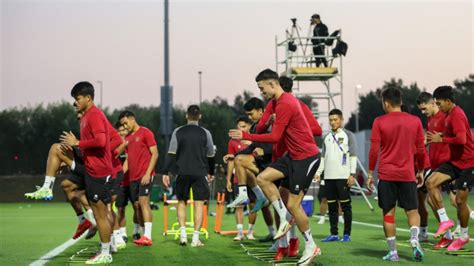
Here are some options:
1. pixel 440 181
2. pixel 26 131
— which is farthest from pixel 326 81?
pixel 26 131

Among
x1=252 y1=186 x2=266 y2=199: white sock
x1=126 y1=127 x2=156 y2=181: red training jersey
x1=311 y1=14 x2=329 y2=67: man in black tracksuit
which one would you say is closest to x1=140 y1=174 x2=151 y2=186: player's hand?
x1=126 y1=127 x2=156 y2=181: red training jersey

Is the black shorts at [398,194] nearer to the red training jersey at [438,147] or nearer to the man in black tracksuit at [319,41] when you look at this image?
the red training jersey at [438,147]

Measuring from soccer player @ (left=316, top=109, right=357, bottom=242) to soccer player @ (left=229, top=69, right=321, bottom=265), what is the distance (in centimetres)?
386

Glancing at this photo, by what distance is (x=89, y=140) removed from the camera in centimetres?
990

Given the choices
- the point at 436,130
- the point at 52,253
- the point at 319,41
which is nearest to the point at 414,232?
the point at 436,130

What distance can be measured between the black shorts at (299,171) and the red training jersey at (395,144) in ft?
2.87

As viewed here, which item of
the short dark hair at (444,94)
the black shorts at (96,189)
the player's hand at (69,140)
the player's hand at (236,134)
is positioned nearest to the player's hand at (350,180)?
the short dark hair at (444,94)

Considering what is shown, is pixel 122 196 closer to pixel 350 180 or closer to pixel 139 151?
pixel 139 151

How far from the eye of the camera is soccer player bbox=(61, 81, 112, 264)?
33.2 feet

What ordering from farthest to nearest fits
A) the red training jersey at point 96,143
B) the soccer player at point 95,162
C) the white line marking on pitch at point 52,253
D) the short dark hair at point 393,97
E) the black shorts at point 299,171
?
the white line marking on pitch at point 52,253
the short dark hair at point 393,97
the soccer player at point 95,162
the red training jersey at point 96,143
the black shorts at point 299,171

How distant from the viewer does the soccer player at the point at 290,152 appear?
968 cm

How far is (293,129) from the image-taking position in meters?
9.91

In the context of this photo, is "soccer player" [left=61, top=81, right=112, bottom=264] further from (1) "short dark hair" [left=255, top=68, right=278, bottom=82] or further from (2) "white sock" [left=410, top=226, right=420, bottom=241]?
(2) "white sock" [left=410, top=226, right=420, bottom=241]

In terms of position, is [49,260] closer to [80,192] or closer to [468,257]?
[80,192]
